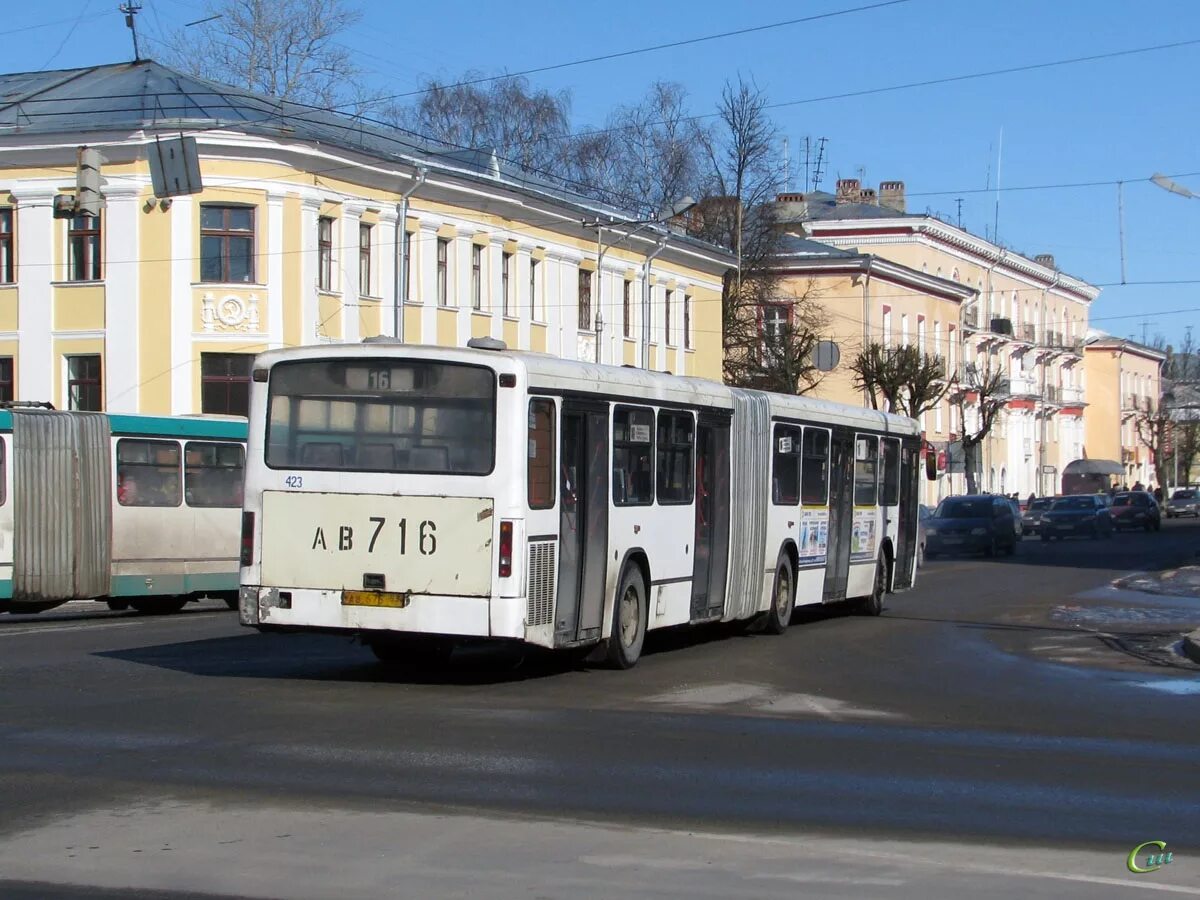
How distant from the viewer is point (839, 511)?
2241 cm

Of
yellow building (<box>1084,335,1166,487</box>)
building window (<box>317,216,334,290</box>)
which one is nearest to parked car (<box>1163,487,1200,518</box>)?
yellow building (<box>1084,335,1166,487</box>)

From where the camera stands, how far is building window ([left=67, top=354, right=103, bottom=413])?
40.7m

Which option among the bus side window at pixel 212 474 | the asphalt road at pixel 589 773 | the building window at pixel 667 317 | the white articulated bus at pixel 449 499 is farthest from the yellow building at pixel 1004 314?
the asphalt road at pixel 589 773

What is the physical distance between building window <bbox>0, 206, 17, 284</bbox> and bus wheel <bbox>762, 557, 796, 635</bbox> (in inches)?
1032

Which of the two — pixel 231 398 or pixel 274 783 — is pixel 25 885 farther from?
pixel 231 398

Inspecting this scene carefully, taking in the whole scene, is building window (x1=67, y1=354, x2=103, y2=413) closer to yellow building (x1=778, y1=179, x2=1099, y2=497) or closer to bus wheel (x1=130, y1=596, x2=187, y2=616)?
bus wheel (x1=130, y1=596, x2=187, y2=616)

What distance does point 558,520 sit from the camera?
571 inches

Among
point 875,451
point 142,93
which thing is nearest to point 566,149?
point 142,93

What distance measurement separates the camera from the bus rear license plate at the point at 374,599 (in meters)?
14.0

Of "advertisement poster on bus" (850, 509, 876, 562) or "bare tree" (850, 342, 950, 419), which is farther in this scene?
"bare tree" (850, 342, 950, 419)

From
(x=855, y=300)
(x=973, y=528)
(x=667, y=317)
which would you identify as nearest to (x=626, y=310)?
(x=667, y=317)

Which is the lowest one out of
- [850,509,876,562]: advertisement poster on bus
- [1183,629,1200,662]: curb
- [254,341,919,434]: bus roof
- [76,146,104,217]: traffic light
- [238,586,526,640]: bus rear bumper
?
[1183,629,1200,662]: curb

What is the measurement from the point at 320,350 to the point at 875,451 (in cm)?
1120

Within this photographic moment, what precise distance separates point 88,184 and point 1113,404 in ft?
346
